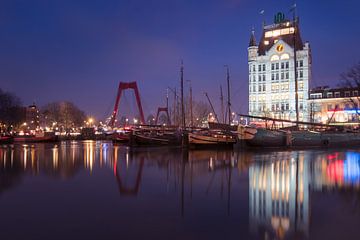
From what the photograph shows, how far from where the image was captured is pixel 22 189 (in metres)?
12.8

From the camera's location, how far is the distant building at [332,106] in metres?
86.9

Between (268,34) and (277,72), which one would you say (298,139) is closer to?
(277,72)

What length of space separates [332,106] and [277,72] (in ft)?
79.7

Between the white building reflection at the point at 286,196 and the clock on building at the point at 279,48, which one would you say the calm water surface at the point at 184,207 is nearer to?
the white building reflection at the point at 286,196

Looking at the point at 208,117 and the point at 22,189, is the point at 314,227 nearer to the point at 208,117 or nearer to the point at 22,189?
the point at 22,189

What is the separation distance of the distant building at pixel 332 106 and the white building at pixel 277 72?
487cm

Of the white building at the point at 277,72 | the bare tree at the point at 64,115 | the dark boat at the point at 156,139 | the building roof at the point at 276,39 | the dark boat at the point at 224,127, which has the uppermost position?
the building roof at the point at 276,39

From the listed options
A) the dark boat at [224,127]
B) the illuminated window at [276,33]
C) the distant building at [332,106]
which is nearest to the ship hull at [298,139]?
the dark boat at [224,127]

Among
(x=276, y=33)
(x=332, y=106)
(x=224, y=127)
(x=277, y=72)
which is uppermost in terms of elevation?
(x=276, y=33)

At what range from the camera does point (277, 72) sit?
367ft

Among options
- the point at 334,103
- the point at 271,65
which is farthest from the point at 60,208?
the point at 271,65

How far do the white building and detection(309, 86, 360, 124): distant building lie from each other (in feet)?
16.0

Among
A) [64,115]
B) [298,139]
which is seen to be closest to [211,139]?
[298,139]

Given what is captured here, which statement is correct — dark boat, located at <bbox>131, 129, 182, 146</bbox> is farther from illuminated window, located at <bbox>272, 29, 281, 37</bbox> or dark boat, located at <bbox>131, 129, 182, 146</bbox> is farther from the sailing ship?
illuminated window, located at <bbox>272, 29, 281, 37</bbox>
